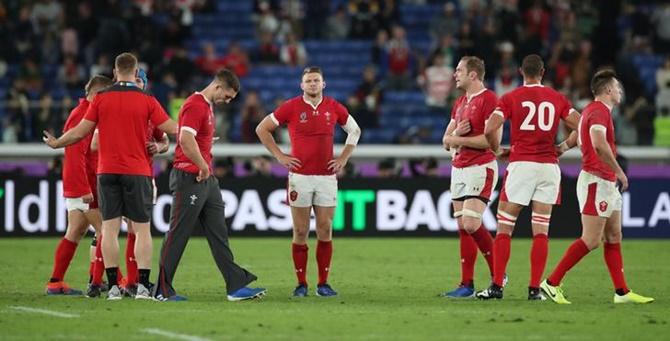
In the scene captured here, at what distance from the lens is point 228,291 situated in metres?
13.9

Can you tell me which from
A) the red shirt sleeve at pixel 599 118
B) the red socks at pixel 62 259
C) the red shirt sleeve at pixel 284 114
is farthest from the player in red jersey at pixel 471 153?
the red socks at pixel 62 259

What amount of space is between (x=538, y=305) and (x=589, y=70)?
16.1 metres

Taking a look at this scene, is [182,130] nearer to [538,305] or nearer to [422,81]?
[538,305]

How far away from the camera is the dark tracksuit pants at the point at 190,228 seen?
1367 centimetres

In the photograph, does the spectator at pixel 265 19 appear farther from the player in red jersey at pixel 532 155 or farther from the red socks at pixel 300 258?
the player in red jersey at pixel 532 155

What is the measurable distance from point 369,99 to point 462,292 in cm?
1376

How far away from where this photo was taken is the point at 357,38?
30.6 metres

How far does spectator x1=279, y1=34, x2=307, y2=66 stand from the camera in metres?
29.6

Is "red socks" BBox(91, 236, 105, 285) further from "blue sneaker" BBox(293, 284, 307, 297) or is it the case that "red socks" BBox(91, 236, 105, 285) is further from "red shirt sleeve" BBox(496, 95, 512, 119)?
"red shirt sleeve" BBox(496, 95, 512, 119)

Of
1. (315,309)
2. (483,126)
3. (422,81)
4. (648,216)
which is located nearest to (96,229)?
(315,309)

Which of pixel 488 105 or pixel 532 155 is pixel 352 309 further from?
pixel 488 105

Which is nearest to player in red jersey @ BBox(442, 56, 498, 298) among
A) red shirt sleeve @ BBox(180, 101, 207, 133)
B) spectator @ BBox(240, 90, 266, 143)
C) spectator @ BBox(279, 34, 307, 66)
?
red shirt sleeve @ BBox(180, 101, 207, 133)

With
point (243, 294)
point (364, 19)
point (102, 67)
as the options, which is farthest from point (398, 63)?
point (243, 294)

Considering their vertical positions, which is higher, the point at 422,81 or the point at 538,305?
Result: the point at 422,81
